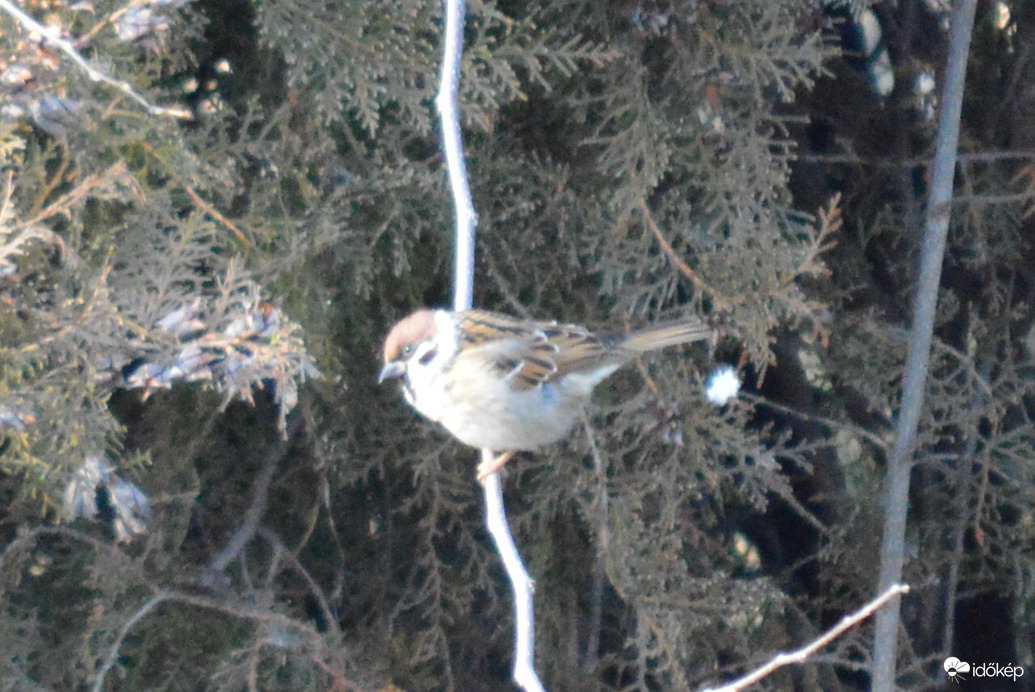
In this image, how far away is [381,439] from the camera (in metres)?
2.61

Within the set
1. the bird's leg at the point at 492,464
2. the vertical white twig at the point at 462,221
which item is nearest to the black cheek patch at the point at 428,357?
the bird's leg at the point at 492,464

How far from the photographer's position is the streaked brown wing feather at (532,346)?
2482 millimetres

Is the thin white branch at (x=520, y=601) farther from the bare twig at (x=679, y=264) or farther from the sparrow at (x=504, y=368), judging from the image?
the bare twig at (x=679, y=264)

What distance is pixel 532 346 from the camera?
262 centimetres

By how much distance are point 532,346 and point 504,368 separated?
0.08 m

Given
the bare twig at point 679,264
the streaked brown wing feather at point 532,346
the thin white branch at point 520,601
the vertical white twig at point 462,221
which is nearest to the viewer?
the thin white branch at point 520,601

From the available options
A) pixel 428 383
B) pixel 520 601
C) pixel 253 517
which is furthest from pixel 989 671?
pixel 520 601

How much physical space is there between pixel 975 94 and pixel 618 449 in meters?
1.35

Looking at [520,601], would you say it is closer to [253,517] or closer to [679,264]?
[679,264]

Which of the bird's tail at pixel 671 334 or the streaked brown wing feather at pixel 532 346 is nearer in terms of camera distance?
the bird's tail at pixel 671 334

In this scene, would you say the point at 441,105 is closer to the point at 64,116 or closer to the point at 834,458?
the point at 64,116

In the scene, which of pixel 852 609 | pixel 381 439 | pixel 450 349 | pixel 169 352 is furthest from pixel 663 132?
pixel 852 609

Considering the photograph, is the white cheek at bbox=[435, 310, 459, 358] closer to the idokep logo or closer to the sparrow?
the sparrow

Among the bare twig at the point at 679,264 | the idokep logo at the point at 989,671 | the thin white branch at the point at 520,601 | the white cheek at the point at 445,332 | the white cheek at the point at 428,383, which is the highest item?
the bare twig at the point at 679,264
